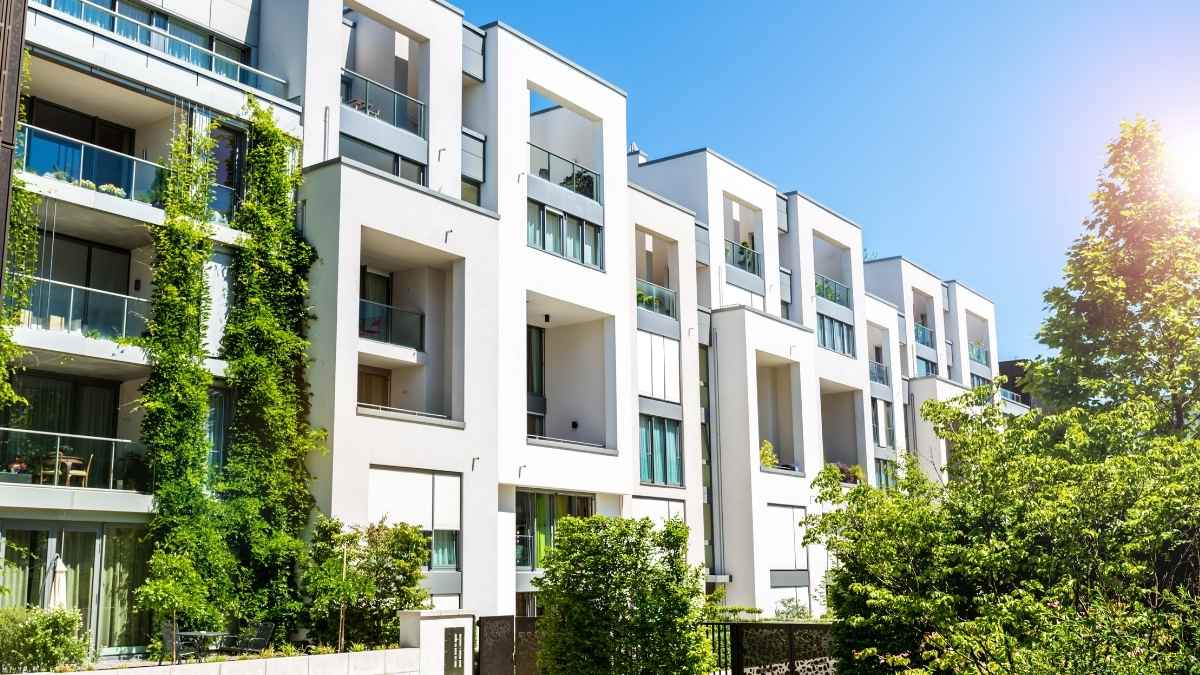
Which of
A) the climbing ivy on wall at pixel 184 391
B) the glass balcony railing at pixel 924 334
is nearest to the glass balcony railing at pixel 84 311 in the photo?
the climbing ivy on wall at pixel 184 391

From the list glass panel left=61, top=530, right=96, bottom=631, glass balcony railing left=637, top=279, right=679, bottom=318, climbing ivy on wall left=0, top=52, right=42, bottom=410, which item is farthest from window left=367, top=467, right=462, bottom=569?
glass balcony railing left=637, top=279, right=679, bottom=318

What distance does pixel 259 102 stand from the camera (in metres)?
26.8

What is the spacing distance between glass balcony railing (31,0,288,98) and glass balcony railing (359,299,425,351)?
5.70 metres

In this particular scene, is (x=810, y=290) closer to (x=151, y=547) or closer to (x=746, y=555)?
(x=746, y=555)

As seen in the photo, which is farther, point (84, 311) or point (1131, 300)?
point (1131, 300)

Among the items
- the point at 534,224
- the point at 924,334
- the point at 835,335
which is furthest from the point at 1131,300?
the point at 924,334

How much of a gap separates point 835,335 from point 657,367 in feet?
49.9

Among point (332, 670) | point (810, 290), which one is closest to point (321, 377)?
point (332, 670)

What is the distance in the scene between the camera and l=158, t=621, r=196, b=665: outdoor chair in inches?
888

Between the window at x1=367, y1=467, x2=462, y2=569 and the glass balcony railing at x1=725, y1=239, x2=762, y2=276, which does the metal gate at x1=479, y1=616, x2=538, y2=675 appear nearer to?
the window at x1=367, y1=467, x2=462, y2=569

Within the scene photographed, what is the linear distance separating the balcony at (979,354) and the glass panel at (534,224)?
39611 millimetres

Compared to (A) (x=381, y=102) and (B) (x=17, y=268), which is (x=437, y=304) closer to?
(A) (x=381, y=102)

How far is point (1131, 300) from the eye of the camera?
31297 mm

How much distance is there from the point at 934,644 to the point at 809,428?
29.2m
